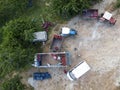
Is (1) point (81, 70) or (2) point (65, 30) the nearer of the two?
(1) point (81, 70)

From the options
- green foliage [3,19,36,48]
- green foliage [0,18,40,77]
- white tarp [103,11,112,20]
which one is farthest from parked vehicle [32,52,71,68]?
white tarp [103,11,112,20]

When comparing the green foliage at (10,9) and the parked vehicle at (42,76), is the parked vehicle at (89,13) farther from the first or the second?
the parked vehicle at (42,76)

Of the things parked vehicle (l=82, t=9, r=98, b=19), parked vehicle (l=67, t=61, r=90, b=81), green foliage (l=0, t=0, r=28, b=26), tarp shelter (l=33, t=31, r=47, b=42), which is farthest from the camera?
green foliage (l=0, t=0, r=28, b=26)

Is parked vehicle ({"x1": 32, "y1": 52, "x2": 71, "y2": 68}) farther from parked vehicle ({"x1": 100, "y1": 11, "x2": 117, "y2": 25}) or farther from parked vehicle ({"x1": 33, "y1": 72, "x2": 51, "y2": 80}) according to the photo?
parked vehicle ({"x1": 100, "y1": 11, "x2": 117, "y2": 25})

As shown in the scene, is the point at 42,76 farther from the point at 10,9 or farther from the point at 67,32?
the point at 10,9

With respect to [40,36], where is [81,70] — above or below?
Result: below

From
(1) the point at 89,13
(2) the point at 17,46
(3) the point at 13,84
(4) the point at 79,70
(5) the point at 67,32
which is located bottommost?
(3) the point at 13,84

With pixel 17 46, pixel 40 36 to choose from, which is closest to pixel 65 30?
pixel 40 36

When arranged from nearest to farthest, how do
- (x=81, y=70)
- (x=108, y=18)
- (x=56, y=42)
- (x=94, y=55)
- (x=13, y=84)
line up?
(x=13, y=84)
(x=81, y=70)
(x=94, y=55)
(x=108, y=18)
(x=56, y=42)
